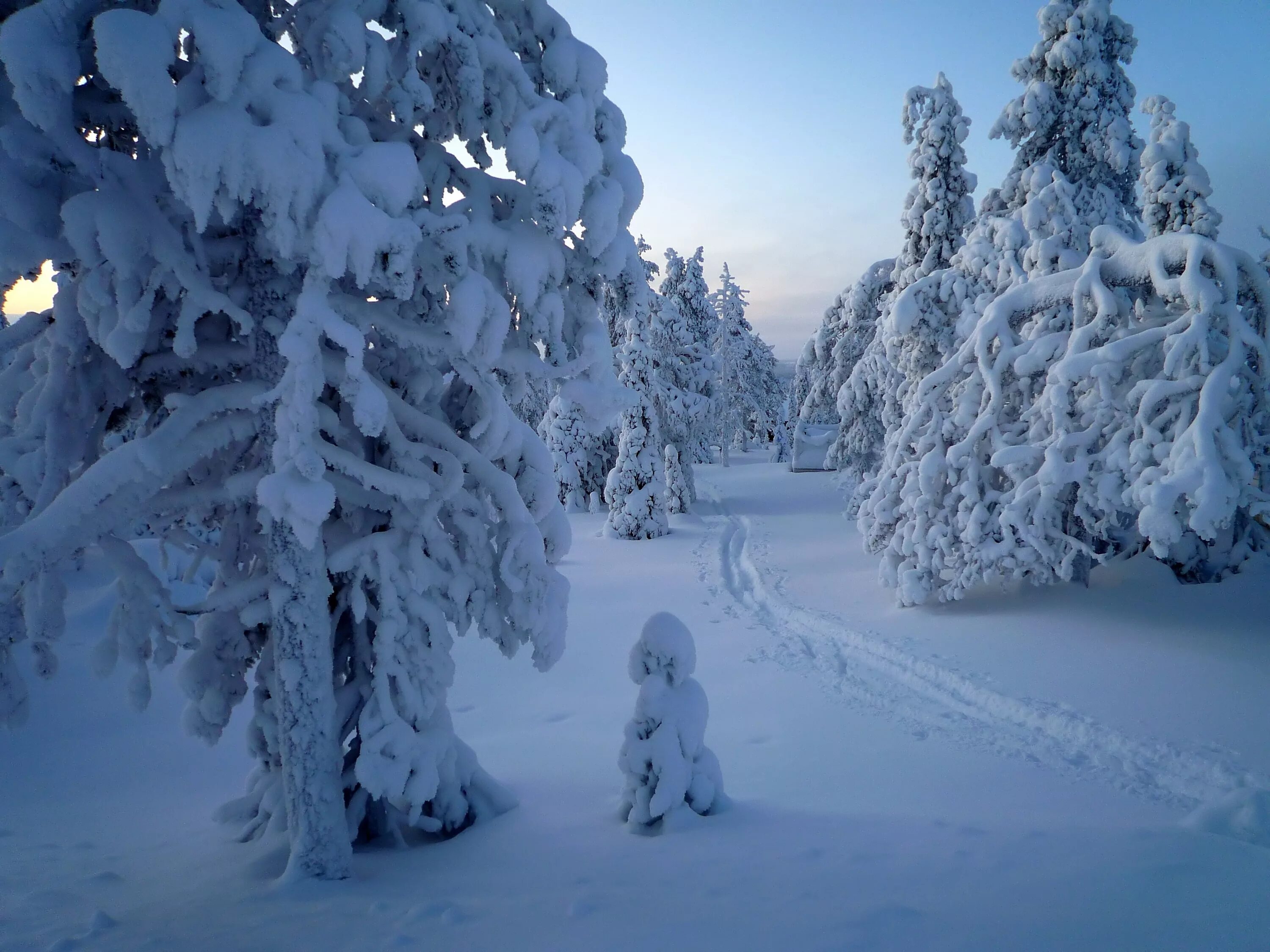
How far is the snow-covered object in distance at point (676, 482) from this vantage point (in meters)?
25.3

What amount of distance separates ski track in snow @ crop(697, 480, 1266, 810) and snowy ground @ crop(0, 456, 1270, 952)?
36mm

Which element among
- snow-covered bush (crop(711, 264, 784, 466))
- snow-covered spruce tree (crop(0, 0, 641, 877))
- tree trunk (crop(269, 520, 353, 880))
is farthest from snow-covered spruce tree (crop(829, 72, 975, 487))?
snow-covered bush (crop(711, 264, 784, 466))

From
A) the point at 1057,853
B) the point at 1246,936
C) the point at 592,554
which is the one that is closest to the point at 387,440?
the point at 1057,853

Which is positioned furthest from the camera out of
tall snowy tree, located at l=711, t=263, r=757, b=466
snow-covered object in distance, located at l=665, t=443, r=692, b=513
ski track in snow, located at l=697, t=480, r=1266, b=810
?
tall snowy tree, located at l=711, t=263, r=757, b=466

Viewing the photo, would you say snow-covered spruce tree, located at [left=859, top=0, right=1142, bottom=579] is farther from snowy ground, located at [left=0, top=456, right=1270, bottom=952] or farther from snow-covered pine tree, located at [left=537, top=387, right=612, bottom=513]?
snow-covered pine tree, located at [left=537, top=387, right=612, bottom=513]

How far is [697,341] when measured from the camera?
27.4 m

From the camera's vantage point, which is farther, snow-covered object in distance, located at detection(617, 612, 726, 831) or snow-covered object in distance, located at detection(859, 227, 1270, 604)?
snow-covered object in distance, located at detection(859, 227, 1270, 604)

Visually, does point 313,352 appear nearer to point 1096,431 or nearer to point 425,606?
point 425,606

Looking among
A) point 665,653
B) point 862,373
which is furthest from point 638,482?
point 665,653

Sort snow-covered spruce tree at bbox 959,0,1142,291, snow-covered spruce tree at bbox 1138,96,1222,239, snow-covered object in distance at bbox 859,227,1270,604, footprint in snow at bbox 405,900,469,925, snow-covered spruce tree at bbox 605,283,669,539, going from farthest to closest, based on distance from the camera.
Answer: snow-covered spruce tree at bbox 605,283,669,539, snow-covered spruce tree at bbox 959,0,1142,291, snow-covered spruce tree at bbox 1138,96,1222,239, snow-covered object in distance at bbox 859,227,1270,604, footprint in snow at bbox 405,900,469,925

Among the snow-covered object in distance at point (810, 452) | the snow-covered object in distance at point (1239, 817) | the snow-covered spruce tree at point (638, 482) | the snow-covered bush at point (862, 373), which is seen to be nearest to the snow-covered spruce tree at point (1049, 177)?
the snow-covered bush at point (862, 373)

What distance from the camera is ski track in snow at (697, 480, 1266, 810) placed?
6176 mm

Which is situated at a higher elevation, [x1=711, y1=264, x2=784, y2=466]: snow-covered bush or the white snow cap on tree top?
[x1=711, y1=264, x2=784, y2=466]: snow-covered bush

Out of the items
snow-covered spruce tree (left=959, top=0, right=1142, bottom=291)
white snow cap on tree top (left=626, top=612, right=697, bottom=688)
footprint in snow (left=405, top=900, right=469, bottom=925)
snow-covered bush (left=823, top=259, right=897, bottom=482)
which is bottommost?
footprint in snow (left=405, top=900, right=469, bottom=925)
